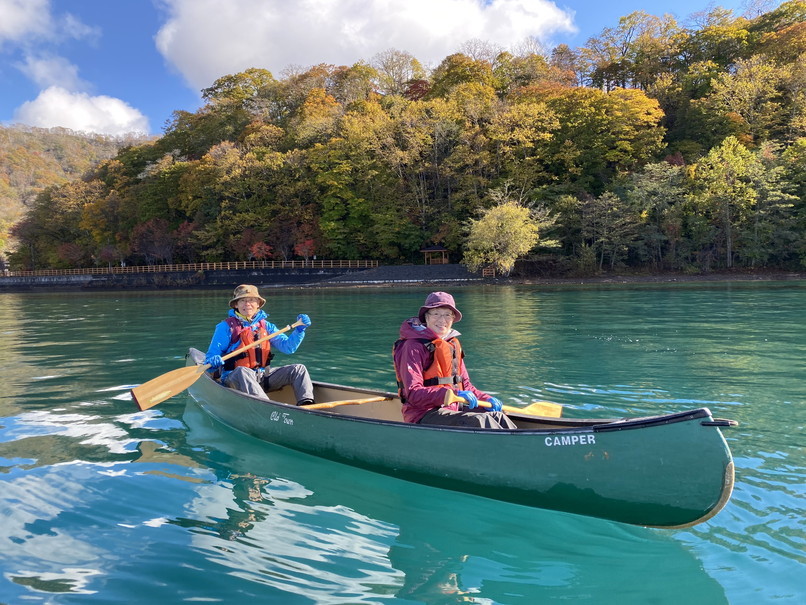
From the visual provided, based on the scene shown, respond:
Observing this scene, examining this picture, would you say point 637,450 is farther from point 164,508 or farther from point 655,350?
point 655,350

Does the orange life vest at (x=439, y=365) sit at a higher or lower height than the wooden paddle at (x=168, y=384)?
higher

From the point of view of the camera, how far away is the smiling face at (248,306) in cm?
727

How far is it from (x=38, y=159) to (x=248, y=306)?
452 feet

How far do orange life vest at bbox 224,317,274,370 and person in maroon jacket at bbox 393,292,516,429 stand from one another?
117 inches

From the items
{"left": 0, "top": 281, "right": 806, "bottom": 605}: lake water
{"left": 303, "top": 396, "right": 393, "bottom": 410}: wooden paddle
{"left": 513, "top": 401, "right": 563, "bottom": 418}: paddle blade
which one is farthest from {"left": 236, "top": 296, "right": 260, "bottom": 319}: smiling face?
{"left": 513, "top": 401, "right": 563, "bottom": 418}: paddle blade

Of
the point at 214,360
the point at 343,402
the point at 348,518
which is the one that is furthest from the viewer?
the point at 214,360

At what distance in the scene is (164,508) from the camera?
4.74 m

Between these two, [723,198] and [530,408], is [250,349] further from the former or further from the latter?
[723,198]

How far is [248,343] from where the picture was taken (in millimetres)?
7328

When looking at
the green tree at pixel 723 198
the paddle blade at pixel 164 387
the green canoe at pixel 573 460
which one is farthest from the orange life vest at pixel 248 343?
the green tree at pixel 723 198

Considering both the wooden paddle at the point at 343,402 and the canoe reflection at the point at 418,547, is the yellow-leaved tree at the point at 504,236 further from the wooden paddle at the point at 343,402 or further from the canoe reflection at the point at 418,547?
the canoe reflection at the point at 418,547

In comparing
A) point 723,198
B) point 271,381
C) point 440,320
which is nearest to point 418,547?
point 440,320

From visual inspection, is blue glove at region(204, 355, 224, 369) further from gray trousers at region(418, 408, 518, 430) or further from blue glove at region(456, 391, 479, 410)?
blue glove at region(456, 391, 479, 410)

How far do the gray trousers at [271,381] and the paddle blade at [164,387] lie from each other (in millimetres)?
559
